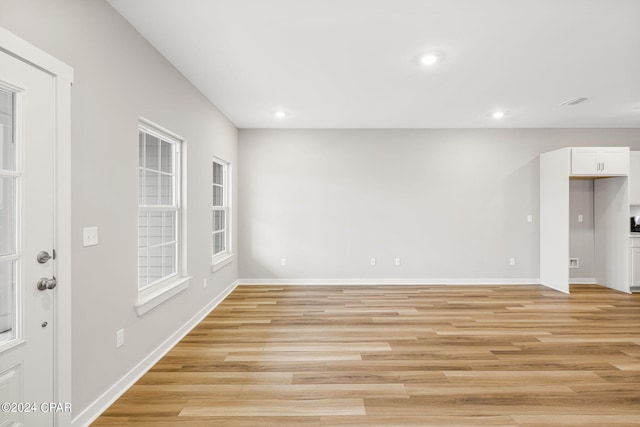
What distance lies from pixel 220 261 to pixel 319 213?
6.32ft

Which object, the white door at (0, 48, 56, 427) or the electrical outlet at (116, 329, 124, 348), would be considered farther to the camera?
the electrical outlet at (116, 329, 124, 348)

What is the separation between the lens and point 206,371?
2.83 meters

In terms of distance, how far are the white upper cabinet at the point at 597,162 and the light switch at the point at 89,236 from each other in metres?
6.07

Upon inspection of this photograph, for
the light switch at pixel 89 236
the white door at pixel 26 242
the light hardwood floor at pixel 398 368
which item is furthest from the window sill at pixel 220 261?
the white door at pixel 26 242

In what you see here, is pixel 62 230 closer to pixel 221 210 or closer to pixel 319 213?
pixel 221 210

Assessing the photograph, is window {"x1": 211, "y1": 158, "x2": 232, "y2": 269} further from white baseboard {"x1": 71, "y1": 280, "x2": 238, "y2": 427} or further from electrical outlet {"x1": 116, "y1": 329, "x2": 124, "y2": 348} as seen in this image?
electrical outlet {"x1": 116, "y1": 329, "x2": 124, "y2": 348}

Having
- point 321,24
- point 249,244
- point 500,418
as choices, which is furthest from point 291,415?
point 249,244

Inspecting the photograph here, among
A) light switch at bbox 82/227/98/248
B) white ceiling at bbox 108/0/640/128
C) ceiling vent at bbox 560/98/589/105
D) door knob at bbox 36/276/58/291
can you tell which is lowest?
door knob at bbox 36/276/58/291

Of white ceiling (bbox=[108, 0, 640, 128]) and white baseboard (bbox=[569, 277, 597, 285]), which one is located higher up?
white ceiling (bbox=[108, 0, 640, 128])

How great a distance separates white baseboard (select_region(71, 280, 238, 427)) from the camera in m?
2.12

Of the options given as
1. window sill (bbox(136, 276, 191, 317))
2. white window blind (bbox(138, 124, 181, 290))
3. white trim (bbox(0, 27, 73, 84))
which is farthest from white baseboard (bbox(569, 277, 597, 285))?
white trim (bbox(0, 27, 73, 84))

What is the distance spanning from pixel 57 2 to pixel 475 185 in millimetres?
5858

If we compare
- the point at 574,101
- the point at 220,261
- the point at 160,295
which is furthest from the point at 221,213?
the point at 574,101

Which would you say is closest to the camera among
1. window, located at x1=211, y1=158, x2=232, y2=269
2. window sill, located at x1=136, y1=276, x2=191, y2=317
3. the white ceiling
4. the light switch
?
the light switch
